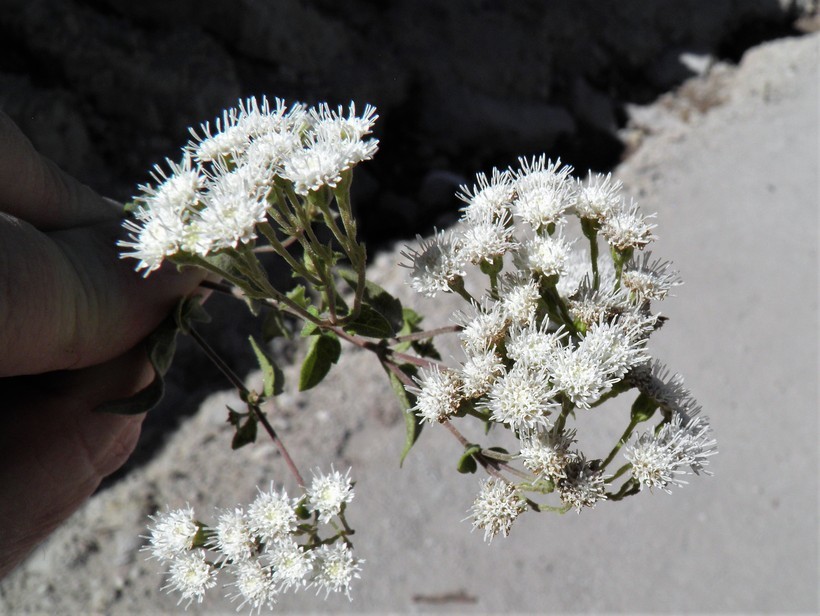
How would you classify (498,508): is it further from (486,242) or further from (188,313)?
(188,313)

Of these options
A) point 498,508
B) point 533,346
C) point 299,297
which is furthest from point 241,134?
point 498,508

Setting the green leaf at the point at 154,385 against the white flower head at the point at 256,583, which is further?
the green leaf at the point at 154,385

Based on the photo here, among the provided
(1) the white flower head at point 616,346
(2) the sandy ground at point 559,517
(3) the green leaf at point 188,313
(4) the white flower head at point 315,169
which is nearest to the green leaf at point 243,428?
(3) the green leaf at point 188,313

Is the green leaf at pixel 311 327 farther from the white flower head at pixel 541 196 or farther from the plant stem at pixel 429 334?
the white flower head at pixel 541 196

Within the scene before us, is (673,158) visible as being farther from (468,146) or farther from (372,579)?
(372,579)

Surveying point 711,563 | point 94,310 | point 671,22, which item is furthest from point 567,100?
point 94,310

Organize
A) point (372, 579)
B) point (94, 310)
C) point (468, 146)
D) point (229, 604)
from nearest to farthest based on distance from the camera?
point (94, 310)
point (229, 604)
point (372, 579)
point (468, 146)
